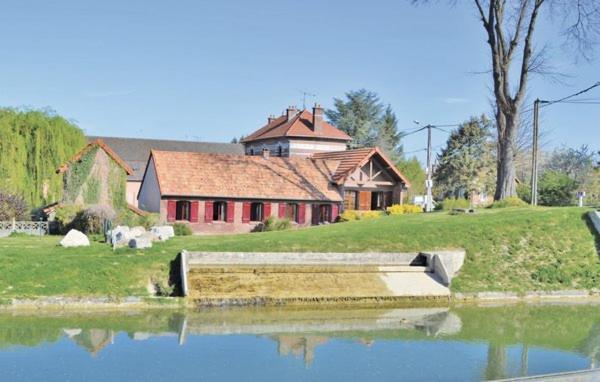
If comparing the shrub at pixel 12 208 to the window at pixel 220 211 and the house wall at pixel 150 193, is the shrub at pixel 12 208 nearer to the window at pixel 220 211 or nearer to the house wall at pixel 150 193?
the house wall at pixel 150 193

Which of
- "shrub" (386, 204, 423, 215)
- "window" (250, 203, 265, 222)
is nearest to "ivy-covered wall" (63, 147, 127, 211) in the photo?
"window" (250, 203, 265, 222)

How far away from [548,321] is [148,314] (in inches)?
456

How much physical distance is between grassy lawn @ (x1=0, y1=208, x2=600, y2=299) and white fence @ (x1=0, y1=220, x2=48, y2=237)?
Result: 267 cm

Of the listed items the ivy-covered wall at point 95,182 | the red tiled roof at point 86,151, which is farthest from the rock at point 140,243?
the red tiled roof at point 86,151

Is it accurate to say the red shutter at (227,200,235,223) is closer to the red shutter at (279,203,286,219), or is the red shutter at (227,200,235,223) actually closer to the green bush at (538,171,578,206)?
the red shutter at (279,203,286,219)

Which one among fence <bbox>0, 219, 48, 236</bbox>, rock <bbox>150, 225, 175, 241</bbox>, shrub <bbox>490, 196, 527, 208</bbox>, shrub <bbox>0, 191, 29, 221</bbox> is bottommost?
fence <bbox>0, 219, 48, 236</bbox>

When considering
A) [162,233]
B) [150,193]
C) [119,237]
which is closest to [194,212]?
[150,193]

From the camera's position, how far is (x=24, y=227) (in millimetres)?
33188

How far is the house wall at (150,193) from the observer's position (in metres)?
39.2

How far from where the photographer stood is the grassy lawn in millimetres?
21312

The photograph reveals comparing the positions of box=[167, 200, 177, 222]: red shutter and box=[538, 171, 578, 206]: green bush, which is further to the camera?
box=[538, 171, 578, 206]: green bush

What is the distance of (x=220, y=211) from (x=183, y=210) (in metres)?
2.08

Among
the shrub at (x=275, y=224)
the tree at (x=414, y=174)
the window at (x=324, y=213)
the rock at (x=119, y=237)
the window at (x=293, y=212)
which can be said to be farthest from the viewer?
the tree at (x=414, y=174)

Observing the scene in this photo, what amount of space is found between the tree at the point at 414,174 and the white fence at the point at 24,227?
45868 mm
